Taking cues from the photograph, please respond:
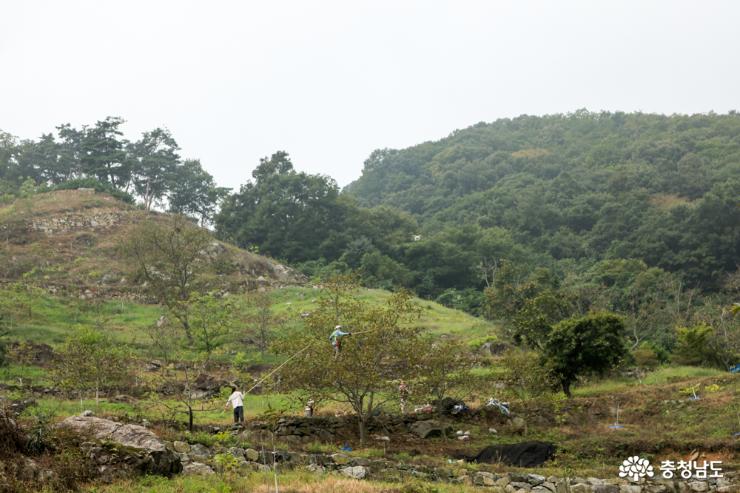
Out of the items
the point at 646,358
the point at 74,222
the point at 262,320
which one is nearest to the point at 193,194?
the point at 74,222

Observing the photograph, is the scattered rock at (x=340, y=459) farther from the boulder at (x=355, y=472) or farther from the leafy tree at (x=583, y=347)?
the leafy tree at (x=583, y=347)

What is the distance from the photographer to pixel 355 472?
44.7 feet

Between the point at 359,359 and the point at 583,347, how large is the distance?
1006cm

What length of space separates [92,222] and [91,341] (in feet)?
102

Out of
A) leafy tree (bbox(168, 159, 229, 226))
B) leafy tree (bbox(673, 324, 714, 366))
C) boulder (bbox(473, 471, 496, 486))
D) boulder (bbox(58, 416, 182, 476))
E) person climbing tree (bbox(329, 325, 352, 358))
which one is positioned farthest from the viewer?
leafy tree (bbox(168, 159, 229, 226))

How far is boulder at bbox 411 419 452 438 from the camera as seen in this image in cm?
1855

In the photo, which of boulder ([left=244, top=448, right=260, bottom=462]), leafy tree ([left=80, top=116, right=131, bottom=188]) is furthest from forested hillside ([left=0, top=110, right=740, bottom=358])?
boulder ([left=244, top=448, right=260, bottom=462])

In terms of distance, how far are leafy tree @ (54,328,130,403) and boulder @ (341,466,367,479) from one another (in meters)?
8.31

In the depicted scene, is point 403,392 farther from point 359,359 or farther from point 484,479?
point 484,479

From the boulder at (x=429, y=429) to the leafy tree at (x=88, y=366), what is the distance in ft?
27.6

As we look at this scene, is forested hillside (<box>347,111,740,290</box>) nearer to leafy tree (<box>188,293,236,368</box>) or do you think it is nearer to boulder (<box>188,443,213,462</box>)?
leafy tree (<box>188,293,236,368</box>)

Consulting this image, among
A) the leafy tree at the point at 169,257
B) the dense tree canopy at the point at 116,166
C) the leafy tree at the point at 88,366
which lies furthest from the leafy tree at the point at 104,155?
the leafy tree at the point at 88,366

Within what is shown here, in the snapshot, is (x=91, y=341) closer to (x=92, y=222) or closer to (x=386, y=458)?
(x=386, y=458)

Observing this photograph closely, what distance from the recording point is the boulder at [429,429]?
1855 cm
